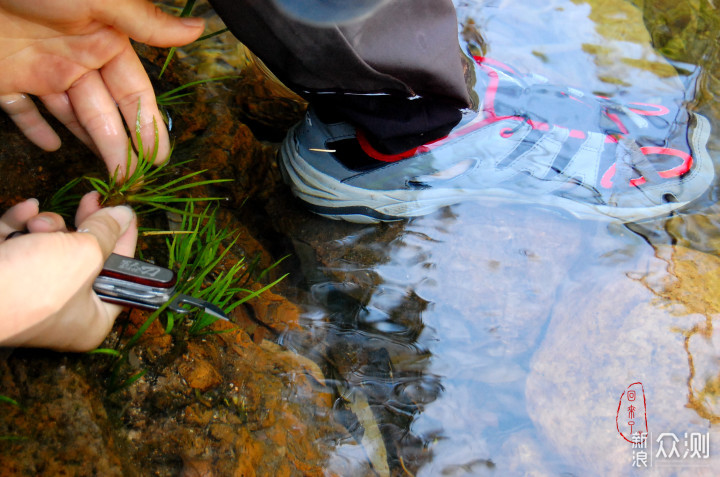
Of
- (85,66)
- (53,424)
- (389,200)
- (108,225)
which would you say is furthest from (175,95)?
(53,424)

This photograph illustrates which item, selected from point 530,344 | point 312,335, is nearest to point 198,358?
point 312,335

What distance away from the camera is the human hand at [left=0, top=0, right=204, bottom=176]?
66.6 inches

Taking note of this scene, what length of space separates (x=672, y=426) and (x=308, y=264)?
1.56m

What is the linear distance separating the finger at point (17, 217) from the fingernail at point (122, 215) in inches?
9.5

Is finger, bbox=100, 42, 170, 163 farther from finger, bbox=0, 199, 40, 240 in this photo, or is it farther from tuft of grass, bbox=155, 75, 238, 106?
finger, bbox=0, 199, 40, 240

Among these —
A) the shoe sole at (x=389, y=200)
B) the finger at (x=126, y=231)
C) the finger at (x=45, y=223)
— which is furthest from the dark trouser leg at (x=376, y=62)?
the finger at (x=45, y=223)

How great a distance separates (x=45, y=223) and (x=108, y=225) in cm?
22

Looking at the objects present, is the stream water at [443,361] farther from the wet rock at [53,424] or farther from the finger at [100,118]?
the finger at [100,118]

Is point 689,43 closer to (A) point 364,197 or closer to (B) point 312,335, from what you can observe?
(A) point 364,197

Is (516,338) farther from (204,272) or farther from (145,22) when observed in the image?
(145,22)

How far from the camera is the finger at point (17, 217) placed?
5.26 feet

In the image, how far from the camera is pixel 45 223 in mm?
1593

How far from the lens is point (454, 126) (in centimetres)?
227

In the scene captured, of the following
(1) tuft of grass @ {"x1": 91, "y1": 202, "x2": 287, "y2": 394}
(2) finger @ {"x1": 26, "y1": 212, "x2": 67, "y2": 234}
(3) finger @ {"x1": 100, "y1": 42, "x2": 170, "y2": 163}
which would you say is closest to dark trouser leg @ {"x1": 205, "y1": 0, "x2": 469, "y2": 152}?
(3) finger @ {"x1": 100, "y1": 42, "x2": 170, "y2": 163}
